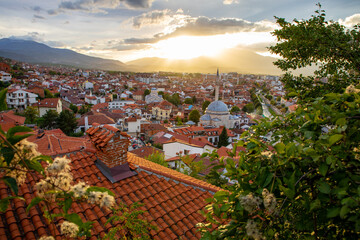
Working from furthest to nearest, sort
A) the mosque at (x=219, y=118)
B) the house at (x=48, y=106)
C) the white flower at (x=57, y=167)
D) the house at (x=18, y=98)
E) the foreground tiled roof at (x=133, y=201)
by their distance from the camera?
the mosque at (x=219, y=118) < the house at (x=18, y=98) < the house at (x=48, y=106) < the foreground tiled roof at (x=133, y=201) < the white flower at (x=57, y=167)

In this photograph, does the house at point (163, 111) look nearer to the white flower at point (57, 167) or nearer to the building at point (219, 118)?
the building at point (219, 118)

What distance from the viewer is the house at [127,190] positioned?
312 centimetres

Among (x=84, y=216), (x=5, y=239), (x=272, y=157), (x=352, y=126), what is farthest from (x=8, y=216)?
(x=352, y=126)


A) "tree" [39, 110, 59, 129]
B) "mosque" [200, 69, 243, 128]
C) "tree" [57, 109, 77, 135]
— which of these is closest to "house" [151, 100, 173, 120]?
"mosque" [200, 69, 243, 128]

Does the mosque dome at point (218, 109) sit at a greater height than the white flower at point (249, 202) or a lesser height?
lesser

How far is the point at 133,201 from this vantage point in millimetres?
3705

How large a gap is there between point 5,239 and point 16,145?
166 centimetres

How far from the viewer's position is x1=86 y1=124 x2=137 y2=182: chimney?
411cm

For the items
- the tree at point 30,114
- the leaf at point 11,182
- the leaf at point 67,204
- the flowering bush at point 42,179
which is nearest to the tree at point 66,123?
the tree at point 30,114

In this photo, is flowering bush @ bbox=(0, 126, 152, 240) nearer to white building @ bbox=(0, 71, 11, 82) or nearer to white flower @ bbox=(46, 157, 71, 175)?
white flower @ bbox=(46, 157, 71, 175)

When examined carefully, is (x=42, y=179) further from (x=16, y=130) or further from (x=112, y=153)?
(x=112, y=153)

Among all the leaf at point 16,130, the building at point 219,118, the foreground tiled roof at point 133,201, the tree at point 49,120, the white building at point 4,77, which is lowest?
the building at point 219,118

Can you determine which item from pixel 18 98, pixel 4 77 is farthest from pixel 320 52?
pixel 4 77

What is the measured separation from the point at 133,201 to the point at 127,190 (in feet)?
0.99
